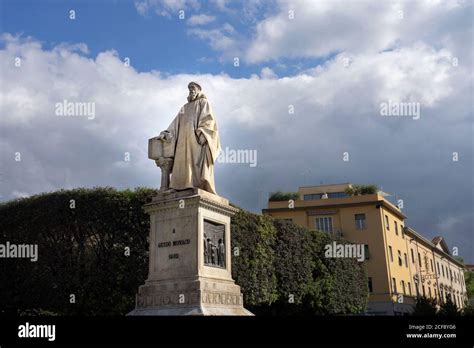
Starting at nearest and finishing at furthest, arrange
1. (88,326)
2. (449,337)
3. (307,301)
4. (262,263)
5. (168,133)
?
(88,326) < (449,337) < (168,133) < (262,263) < (307,301)

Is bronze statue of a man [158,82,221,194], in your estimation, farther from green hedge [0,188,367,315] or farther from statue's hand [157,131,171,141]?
green hedge [0,188,367,315]

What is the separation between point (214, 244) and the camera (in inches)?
472

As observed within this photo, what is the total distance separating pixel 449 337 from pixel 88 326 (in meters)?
6.60

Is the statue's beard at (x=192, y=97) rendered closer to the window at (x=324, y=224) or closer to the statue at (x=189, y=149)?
the statue at (x=189, y=149)

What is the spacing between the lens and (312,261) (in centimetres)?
3372

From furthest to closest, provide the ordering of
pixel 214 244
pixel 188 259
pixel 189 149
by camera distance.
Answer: pixel 189 149, pixel 214 244, pixel 188 259

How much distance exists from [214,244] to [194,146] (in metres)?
2.48

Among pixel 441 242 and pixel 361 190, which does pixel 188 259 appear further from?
pixel 441 242

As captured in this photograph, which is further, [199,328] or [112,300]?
[112,300]

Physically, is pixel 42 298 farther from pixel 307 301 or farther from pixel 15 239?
pixel 307 301

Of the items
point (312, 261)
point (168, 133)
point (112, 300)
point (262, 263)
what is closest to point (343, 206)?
point (312, 261)

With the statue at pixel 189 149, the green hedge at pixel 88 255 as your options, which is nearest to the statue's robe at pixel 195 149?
the statue at pixel 189 149

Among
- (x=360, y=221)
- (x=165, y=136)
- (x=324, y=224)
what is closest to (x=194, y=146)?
(x=165, y=136)

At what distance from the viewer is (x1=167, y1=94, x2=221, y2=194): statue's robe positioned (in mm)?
12516
